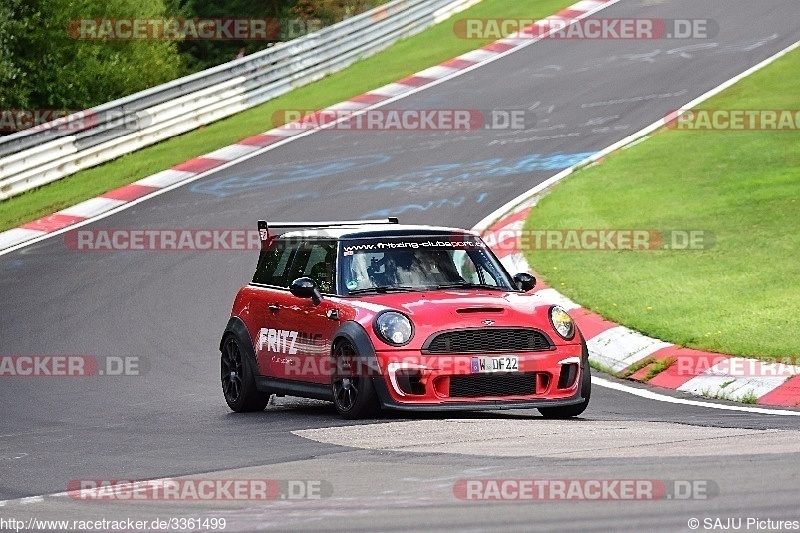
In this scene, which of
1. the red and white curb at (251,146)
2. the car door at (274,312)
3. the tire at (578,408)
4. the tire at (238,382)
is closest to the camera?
the tire at (578,408)

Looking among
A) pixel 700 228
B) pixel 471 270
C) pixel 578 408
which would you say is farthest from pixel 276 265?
pixel 700 228

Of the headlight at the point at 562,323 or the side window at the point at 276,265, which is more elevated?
the side window at the point at 276,265

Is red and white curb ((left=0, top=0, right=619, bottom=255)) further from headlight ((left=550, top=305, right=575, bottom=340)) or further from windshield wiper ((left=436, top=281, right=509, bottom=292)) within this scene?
headlight ((left=550, top=305, right=575, bottom=340))

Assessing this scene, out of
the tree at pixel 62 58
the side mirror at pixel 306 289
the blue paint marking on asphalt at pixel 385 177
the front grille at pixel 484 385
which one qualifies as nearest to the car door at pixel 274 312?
the side mirror at pixel 306 289

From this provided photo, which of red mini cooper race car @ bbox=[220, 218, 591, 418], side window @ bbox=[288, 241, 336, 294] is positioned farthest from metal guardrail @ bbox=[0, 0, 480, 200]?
side window @ bbox=[288, 241, 336, 294]

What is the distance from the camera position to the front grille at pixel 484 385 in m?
9.78

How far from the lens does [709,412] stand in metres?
10.3

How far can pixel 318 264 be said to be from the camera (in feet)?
36.6

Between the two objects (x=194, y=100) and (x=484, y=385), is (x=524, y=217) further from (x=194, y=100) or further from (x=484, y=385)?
(x=194, y=100)

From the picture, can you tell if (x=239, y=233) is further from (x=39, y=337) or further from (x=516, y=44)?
(x=516, y=44)

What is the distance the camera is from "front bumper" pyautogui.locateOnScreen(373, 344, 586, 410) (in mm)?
9734

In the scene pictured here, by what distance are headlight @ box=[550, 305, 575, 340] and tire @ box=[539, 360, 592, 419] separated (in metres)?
0.24

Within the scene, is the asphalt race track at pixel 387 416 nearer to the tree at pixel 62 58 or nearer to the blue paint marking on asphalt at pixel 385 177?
the blue paint marking on asphalt at pixel 385 177

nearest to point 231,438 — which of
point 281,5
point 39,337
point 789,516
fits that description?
point 789,516
